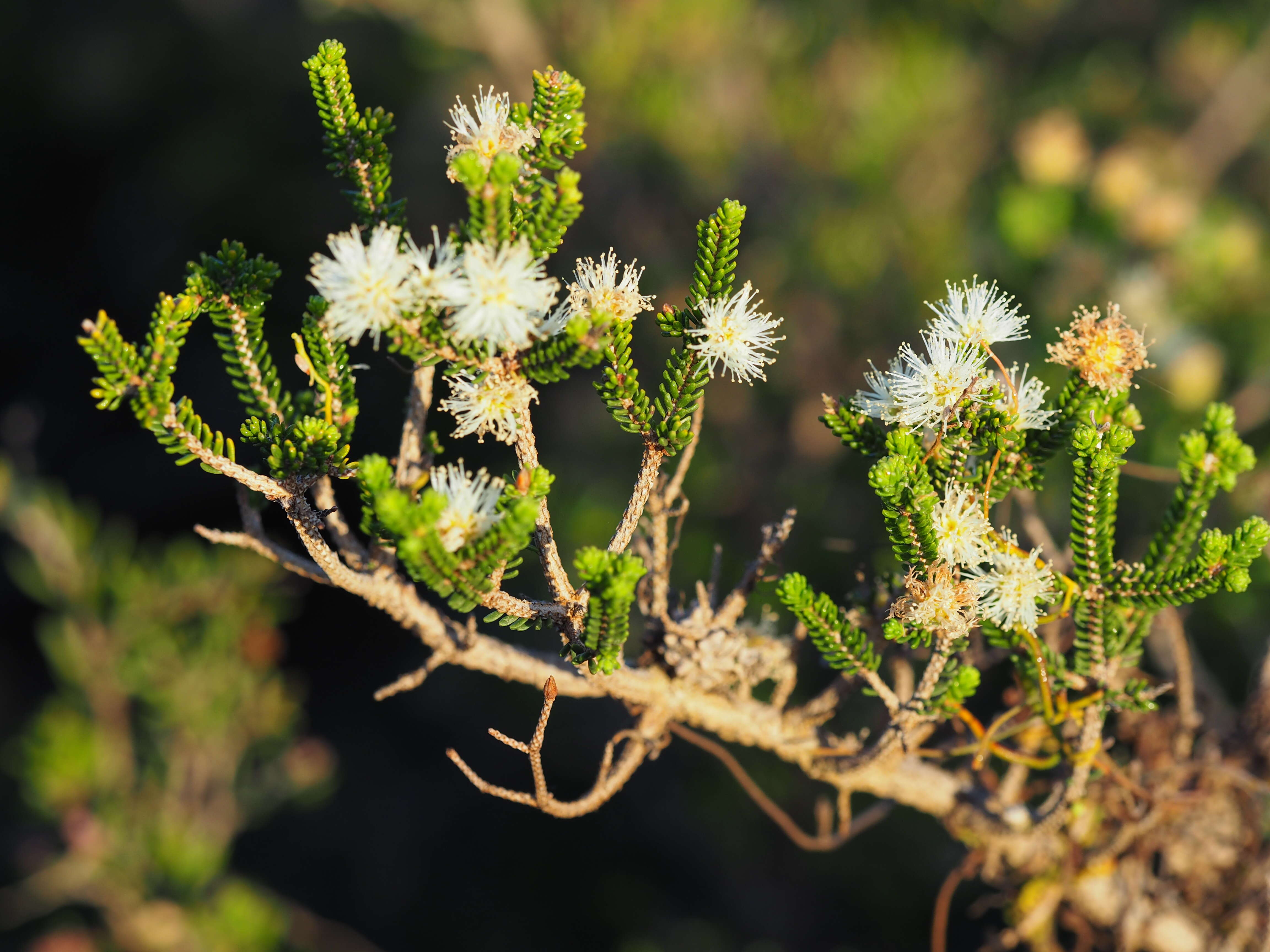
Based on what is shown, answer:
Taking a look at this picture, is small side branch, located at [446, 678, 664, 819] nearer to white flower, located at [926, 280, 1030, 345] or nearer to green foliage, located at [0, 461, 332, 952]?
white flower, located at [926, 280, 1030, 345]

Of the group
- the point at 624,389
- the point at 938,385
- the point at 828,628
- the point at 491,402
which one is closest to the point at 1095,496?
the point at 938,385

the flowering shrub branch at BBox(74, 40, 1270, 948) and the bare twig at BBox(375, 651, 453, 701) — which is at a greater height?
the flowering shrub branch at BBox(74, 40, 1270, 948)

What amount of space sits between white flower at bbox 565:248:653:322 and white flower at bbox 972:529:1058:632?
52 cm

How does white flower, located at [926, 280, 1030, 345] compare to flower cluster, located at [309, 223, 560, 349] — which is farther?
white flower, located at [926, 280, 1030, 345]

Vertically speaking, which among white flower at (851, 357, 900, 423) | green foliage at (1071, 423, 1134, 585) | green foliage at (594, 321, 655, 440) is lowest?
green foliage at (594, 321, 655, 440)

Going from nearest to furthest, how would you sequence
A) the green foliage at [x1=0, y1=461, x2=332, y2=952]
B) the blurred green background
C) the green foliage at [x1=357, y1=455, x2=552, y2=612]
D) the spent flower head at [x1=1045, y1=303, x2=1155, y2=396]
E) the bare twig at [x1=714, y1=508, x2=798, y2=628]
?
the green foliage at [x1=357, y1=455, x2=552, y2=612], the spent flower head at [x1=1045, y1=303, x2=1155, y2=396], the bare twig at [x1=714, y1=508, x2=798, y2=628], the green foliage at [x1=0, y1=461, x2=332, y2=952], the blurred green background

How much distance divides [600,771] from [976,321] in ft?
2.56

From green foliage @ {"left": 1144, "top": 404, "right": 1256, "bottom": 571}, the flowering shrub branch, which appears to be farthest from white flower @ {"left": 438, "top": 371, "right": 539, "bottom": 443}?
green foliage @ {"left": 1144, "top": 404, "right": 1256, "bottom": 571}

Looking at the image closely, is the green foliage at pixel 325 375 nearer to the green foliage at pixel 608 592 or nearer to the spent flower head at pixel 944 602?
the green foliage at pixel 608 592

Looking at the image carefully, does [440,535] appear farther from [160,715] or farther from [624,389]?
[160,715]

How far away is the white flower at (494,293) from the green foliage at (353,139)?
21cm

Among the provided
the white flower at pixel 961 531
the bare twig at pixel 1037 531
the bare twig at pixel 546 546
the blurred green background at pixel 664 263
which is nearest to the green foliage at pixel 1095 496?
the white flower at pixel 961 531

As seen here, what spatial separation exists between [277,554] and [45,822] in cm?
267

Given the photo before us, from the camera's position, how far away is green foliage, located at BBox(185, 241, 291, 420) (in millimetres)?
946
